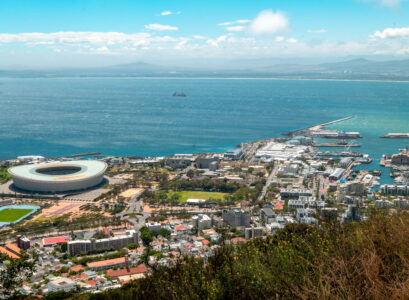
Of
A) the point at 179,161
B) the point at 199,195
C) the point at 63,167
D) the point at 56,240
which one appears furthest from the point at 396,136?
the point at 56,240

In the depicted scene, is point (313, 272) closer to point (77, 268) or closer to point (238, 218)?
point (77, 268)

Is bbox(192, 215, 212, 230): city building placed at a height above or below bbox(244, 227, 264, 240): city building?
below

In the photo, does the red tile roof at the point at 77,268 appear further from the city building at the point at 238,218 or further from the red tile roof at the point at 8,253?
the city building at the point at 238,218

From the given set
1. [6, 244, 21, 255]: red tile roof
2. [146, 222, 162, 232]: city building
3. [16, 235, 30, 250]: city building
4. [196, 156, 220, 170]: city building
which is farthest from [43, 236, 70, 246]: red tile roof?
[196, 156, 220, 170]: city building

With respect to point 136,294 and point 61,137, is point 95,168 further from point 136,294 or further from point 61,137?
point 136,294

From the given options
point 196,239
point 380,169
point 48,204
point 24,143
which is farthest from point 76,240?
point 24,143

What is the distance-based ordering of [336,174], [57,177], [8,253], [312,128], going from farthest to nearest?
[312,128], [336,174], [57,177], [8,253]

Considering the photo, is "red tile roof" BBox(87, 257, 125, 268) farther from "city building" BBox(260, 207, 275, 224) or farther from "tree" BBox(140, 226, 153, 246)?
"city building" BBox(260, 207, 275, 224)
